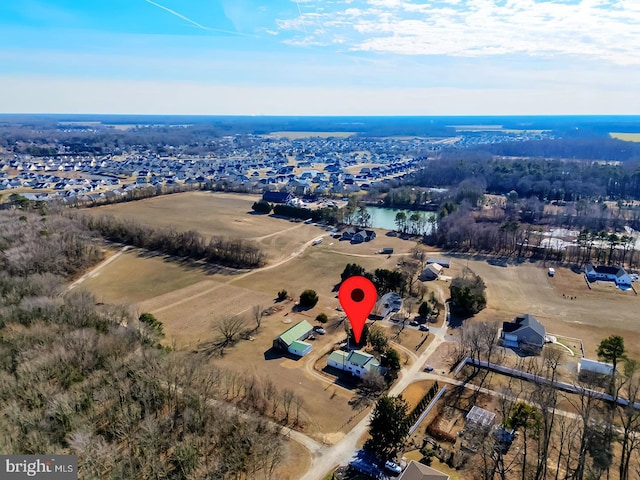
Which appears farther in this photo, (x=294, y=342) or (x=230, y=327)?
(x=230, y=327)

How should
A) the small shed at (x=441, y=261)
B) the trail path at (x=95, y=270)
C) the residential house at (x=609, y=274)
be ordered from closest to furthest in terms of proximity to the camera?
the residential house at (x=609, y=274) < the trail path at (x=95, y=270) < the small shed at (x=441, y=261)

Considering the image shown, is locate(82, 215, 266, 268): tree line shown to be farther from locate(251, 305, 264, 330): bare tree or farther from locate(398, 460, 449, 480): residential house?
locate(398, 460, 449, 480): residential house

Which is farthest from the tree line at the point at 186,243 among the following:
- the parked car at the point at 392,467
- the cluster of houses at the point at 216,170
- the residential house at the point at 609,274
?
the residential house at the point at 609,274

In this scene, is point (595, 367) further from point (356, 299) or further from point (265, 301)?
point (265, 301)

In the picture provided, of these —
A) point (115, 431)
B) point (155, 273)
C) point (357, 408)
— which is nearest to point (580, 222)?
point (357, 408)

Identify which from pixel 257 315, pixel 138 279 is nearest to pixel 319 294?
pixel 257 315

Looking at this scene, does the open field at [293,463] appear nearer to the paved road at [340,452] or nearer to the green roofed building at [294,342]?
the paved road at [340,452]
